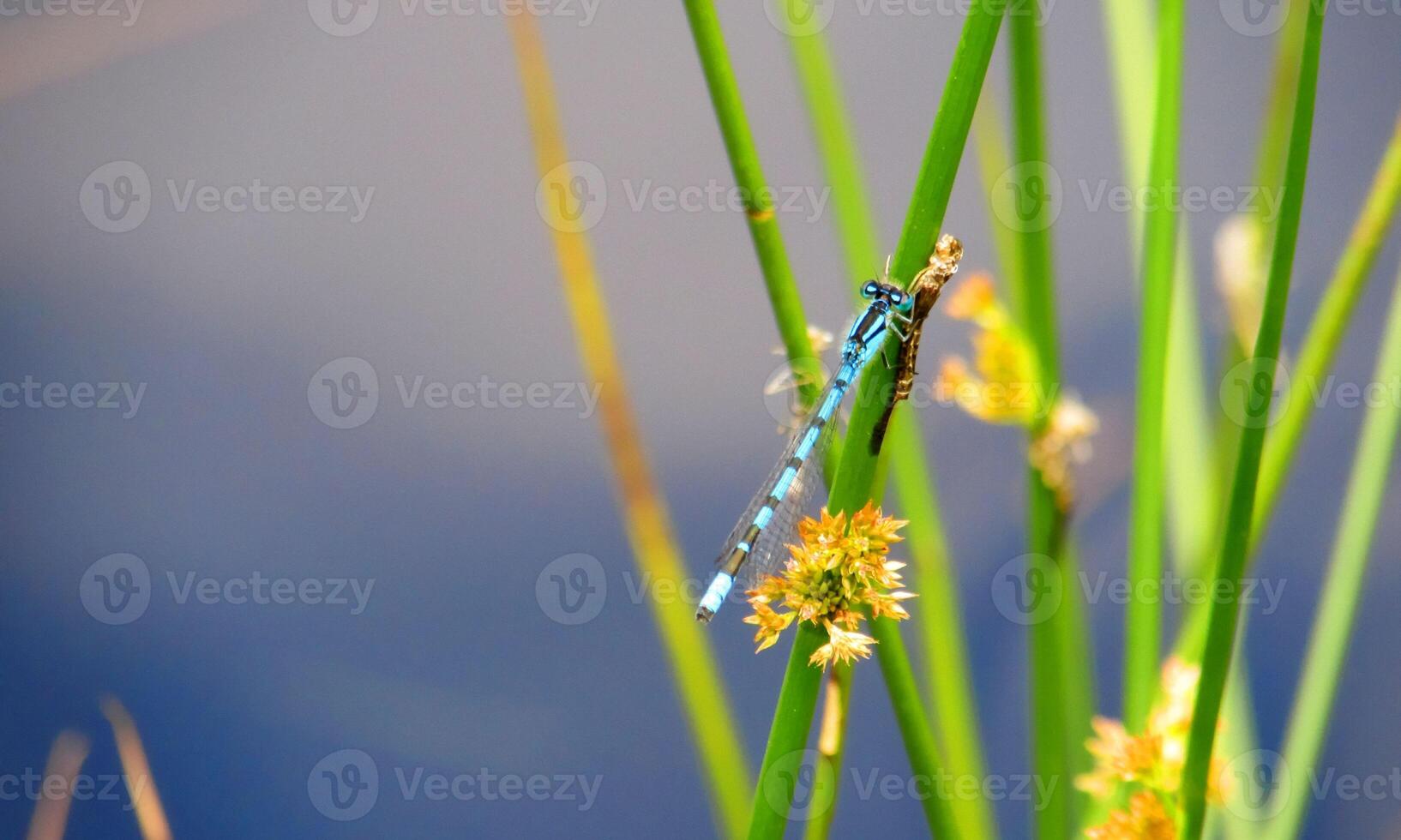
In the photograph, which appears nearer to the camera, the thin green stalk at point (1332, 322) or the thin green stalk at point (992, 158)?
the thin green stalk at point (1332, 322)

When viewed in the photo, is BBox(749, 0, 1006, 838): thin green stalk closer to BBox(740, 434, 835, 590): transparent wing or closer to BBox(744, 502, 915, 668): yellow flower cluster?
BBox(744, 502, 915, 668): yellow flower cluster

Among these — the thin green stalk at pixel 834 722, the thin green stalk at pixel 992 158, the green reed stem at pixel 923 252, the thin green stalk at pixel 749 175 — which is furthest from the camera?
the thin green stalk at pixel 992 158

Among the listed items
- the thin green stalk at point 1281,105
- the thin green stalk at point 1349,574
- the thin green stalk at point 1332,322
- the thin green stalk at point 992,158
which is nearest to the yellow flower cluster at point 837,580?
the thin green stalk at point 1332,322

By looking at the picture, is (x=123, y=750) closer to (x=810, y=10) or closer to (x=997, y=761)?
(x=810, y=10)

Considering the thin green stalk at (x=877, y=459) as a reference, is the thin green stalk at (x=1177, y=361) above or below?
above

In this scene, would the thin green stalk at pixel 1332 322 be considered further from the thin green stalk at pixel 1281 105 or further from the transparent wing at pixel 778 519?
the transparent wing at pixel 778 519

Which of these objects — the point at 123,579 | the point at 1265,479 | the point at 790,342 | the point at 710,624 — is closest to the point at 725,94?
the point at 790,342

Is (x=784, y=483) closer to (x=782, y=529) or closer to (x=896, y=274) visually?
(x=782, y=529)
